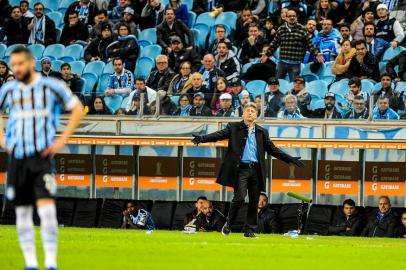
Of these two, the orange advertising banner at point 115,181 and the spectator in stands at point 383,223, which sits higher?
the orange advertising banner at point 115,181

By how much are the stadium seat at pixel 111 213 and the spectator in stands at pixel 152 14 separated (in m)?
4.45

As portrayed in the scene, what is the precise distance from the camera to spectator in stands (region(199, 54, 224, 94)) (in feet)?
74.6

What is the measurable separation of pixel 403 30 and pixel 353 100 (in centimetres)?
310

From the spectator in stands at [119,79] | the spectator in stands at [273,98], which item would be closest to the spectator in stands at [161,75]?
the spectator in stands at [119,79]

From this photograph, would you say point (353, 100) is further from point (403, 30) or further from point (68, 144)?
point (68, 144)

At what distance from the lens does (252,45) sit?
24.3 metres

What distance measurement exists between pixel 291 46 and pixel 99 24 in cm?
520

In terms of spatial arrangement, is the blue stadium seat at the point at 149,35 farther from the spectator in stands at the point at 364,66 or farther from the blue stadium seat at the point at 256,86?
the spectator in stands at the point at 364,66

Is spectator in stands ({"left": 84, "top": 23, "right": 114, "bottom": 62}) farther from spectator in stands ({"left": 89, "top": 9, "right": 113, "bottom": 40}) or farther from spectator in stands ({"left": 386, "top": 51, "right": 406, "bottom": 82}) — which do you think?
spectator in stands ({"left": 386, "top": 51, "right": 406, "bottom": 82})

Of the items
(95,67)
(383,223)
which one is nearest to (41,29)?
(95,67)

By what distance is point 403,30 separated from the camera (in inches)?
936

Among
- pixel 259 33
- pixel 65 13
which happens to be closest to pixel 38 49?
pixel 65 13

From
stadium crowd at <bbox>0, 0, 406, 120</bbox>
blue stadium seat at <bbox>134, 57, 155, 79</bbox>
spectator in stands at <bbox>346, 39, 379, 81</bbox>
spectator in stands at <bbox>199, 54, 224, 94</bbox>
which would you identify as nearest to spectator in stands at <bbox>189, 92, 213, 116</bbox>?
stadium crowd at <bbox>0, 0, 406, 120</bbox>

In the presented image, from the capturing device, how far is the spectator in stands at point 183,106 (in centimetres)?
2239
